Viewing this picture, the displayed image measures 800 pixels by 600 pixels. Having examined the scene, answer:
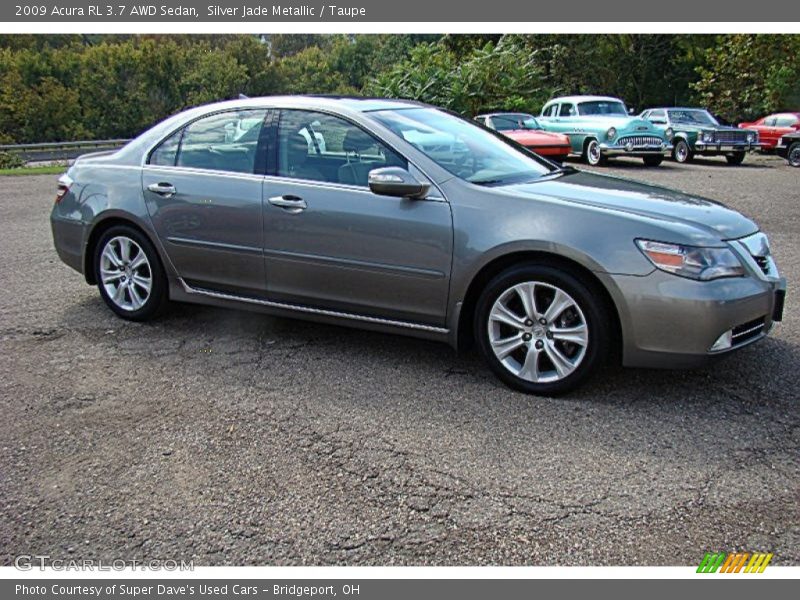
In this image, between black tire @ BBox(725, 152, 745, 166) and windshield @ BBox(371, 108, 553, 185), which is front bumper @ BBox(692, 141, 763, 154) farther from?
windshield @ BBox(371, 108, 553, 185)

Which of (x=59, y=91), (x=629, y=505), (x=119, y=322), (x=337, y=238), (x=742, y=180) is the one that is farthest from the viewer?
(x=59, y=91)

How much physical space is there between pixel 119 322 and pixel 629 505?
395 cm

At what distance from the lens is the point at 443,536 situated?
2945mm

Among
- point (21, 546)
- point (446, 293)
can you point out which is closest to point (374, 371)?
point (446, 293)

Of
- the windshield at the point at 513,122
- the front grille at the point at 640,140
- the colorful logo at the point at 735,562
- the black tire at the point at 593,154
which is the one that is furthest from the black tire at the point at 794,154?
the colorful logo at the point at 735,562

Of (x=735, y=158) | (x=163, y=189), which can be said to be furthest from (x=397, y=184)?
(x=735, y=158)

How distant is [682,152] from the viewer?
2198cm

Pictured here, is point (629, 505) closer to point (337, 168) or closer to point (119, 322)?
point (337, 168)

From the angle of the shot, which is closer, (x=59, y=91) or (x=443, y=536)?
(x=443, y=536)

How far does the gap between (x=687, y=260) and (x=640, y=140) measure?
16.9m

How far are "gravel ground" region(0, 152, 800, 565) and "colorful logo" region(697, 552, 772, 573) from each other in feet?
0.13

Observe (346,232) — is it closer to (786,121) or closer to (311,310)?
(311,310)

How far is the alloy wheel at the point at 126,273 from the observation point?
18.3 ft

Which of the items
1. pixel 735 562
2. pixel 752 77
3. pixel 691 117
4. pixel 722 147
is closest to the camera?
pixel 735 562
